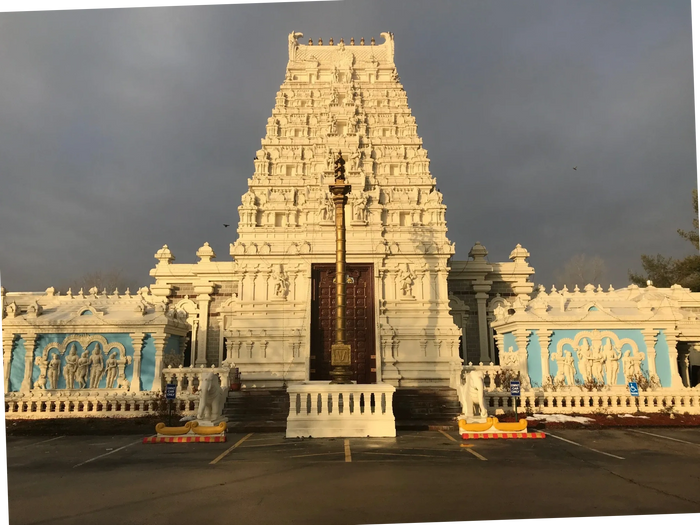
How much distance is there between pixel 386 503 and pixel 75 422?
13.6 metres

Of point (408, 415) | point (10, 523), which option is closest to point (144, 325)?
point (408, 415)

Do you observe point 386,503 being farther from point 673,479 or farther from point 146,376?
point 146,376

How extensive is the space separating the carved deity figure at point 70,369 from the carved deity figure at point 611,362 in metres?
20.4

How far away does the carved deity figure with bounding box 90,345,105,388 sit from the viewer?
19.1 m

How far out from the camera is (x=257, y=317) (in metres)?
21.9

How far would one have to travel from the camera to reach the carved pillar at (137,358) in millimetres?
19234

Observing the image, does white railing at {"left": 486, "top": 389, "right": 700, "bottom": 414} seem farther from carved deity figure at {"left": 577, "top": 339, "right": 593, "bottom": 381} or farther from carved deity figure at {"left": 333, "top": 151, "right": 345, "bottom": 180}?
carved deity figure at {"left": 333, "top": 151, "right": 345, "bottom": 180}

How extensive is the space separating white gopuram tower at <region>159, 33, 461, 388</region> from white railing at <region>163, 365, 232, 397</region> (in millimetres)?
2303

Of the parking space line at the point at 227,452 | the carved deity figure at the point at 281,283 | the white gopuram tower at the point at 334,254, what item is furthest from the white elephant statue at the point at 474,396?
the carved deity figure at the point at 281,283

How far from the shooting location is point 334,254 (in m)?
22.1

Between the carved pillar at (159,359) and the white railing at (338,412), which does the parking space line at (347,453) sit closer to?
the white railing at (338,412)

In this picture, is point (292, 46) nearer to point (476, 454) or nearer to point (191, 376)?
point (191, 376)

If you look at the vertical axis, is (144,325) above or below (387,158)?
below

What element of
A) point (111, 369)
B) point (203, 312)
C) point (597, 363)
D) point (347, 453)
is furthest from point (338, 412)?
point (203, 312)
